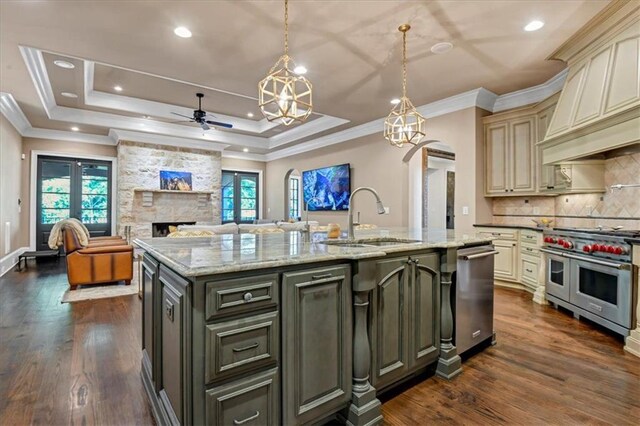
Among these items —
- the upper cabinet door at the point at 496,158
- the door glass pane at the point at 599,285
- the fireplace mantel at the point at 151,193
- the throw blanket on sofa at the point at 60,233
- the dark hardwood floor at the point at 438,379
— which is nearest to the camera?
the dark hardwood floor at the point at 438,379

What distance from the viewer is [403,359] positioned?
2.03 meters

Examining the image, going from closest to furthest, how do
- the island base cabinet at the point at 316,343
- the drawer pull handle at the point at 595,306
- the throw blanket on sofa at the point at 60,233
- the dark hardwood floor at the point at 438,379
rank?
the island base cabinet at the point at 316,343 < the dark hardwood floor at the point at 438,379 < the drawer pull handle at the point at 595,306 < the throw blanket on sofa at the point at 60,233

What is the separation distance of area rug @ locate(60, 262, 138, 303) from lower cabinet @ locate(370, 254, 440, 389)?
3.87m

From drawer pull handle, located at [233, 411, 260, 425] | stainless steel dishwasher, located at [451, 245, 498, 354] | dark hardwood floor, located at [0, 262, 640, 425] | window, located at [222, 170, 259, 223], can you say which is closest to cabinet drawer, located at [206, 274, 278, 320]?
drawer pull handle, located at [233, 411, 260, 425]

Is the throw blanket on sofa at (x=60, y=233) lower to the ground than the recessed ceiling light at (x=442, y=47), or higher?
lower

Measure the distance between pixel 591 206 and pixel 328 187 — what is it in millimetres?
4840

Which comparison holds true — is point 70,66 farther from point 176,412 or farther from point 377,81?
point 176,412

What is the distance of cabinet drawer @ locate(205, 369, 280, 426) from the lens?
1314 mm

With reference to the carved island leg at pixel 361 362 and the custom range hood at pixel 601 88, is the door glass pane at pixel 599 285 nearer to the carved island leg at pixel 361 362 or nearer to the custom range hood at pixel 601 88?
the custom range hood at pixel 601 88

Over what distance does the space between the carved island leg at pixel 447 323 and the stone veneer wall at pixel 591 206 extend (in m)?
2.75

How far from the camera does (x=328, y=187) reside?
7648 millimetres

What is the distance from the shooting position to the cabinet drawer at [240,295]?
4.28 ft

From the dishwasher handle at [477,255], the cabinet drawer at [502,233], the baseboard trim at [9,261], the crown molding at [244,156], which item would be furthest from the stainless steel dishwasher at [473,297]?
the crown molding at [244,156]

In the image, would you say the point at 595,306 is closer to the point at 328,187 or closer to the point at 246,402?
the point at 246,402
